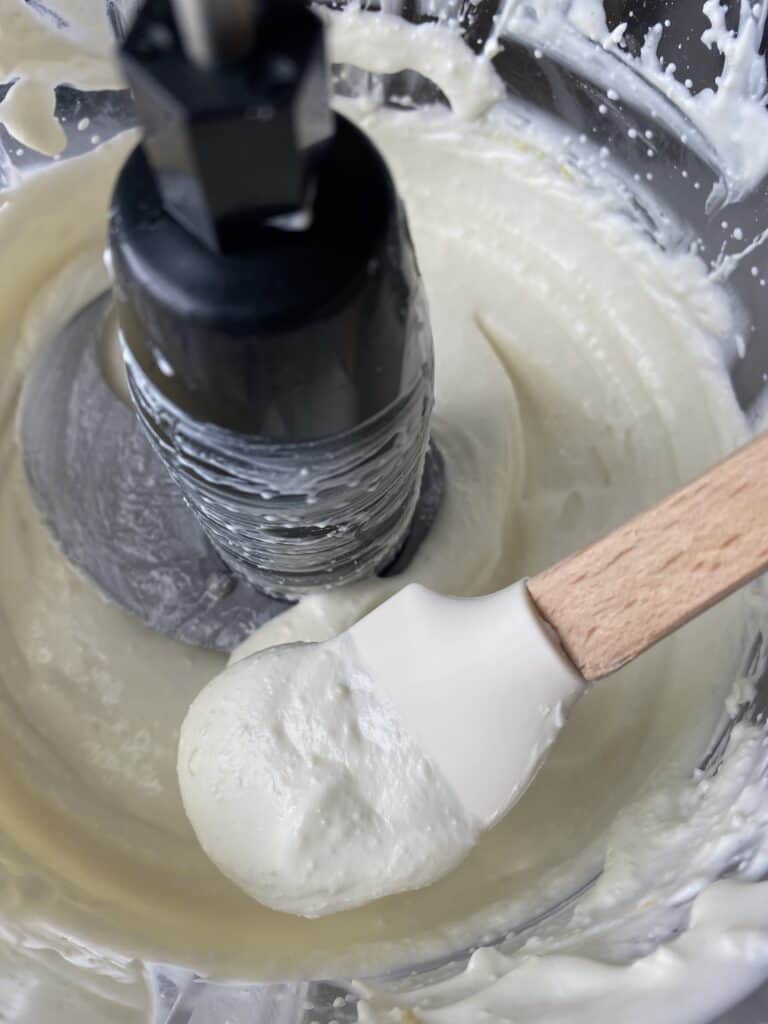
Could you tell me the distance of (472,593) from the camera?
0.70m

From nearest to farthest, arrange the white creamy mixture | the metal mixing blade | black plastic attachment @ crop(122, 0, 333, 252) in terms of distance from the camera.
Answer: black plastic attachment @ crop(122, 0, 333, 252) → the white creamy mixture → the metal mixing blade

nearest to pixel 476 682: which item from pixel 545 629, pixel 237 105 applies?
pixel 545 629

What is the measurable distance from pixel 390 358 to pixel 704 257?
18.8 inches

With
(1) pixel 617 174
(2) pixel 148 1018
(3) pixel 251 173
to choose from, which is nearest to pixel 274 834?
(2) pixel 148 1018

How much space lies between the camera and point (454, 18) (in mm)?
827

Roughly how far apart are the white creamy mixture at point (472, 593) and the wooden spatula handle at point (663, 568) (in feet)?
0.53

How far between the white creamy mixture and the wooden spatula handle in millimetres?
162

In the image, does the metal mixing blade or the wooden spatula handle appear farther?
the metal mixing blade

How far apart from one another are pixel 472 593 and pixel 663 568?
0.84 ft

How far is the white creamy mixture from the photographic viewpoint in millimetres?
564

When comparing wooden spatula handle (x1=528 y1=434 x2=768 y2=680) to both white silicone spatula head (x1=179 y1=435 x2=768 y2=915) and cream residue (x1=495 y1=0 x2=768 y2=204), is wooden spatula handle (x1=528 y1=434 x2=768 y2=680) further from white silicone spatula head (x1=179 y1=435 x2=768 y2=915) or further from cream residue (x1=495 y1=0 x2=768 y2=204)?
cream residue (x1=495 y1=0 x2=768 y2=204)

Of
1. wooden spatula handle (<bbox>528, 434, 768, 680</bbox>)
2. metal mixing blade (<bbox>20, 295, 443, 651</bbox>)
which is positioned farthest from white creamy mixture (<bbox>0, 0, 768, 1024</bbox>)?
wooden spatula handle (<bbox>528, 434, 768, 680</bbox>)

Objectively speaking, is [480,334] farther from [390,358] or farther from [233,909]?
[233,909]

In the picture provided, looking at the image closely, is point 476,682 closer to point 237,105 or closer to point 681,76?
point 237,105
